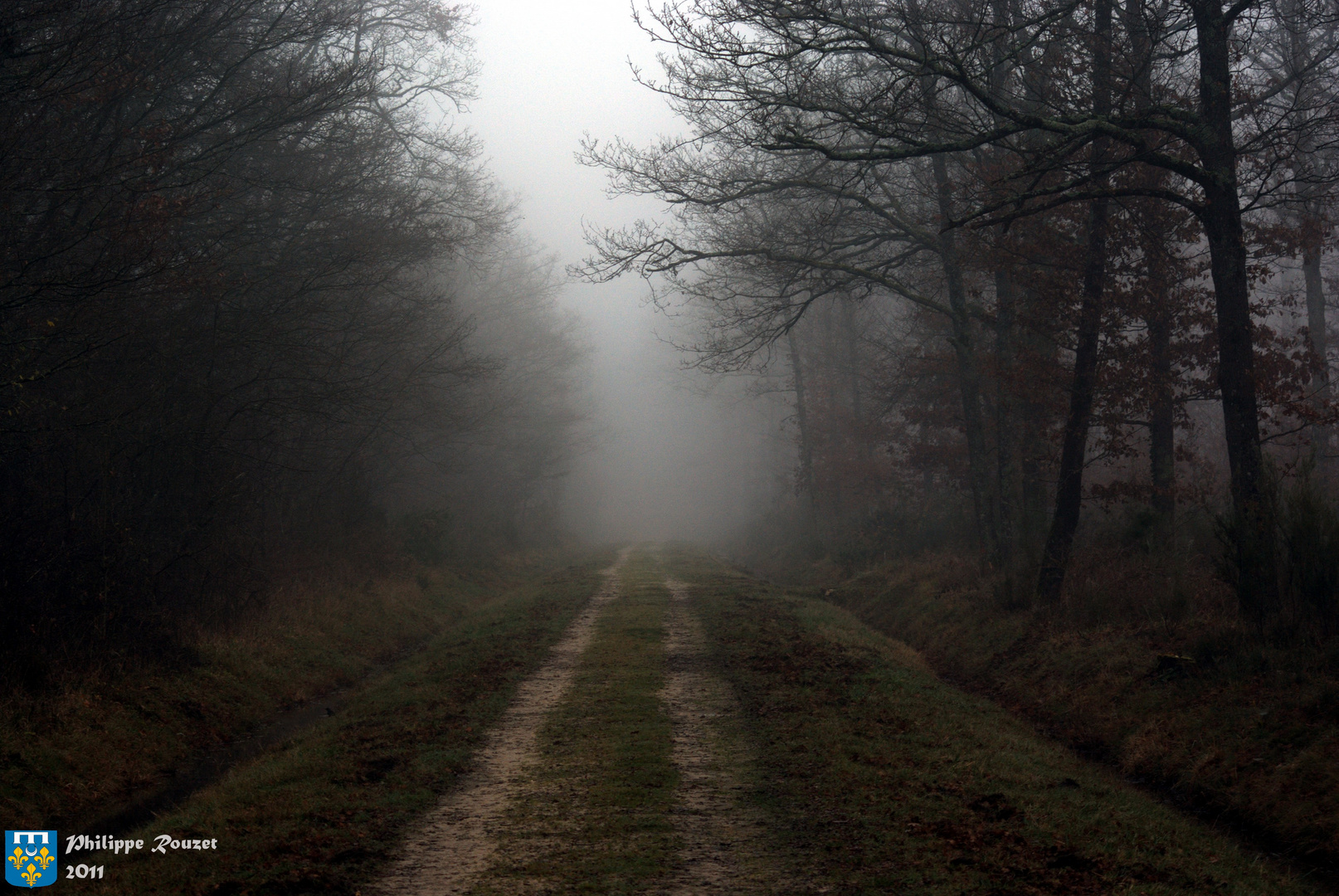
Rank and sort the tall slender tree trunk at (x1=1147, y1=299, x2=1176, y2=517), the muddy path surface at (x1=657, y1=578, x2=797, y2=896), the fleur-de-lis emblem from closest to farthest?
the muddy path surface at (x1=657, y1=578, x2=797, y2=896), the fleur-de-lis emblem, the tall slender tree trunk at (x1=1147, y1=299, x2=1176, y2=517)

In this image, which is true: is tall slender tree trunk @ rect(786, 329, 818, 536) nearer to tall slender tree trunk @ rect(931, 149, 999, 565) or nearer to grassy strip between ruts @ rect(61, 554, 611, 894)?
tall slender tree trunk @ rect(931, 149, 999, 565)

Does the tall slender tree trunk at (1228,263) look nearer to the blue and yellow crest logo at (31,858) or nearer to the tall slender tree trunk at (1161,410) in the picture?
the tall slender tree trunk at (1161,410)

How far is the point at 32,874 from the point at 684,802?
407cm

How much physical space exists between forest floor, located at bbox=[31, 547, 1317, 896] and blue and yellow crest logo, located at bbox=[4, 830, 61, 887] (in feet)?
0.95

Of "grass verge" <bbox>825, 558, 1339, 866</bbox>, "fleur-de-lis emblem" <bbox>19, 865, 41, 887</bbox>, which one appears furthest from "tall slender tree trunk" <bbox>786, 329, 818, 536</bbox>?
"fleur-de-lis emblem" <bbox>19, 865, 41, 887</bbox>

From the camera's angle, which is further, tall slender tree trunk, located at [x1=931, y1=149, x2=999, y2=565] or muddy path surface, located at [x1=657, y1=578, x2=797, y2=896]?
tall slender tree trunk, located at [x1=931, y1=149, x2=999, y2=565]

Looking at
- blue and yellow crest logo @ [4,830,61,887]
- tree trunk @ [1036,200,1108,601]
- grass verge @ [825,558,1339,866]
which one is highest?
tree trunk @ [1036,200,1108,601]

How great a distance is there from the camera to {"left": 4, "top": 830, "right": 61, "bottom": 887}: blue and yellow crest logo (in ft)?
17.6

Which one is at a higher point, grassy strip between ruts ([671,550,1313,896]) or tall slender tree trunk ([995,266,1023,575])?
tall slender tree trunk ([995,266,1023,575])

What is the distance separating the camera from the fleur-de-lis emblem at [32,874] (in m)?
5.31

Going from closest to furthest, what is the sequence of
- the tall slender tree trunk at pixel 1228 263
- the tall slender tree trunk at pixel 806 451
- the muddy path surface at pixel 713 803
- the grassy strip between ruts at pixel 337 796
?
the muddy path surface at pixel 713 803 < the grassy strip between ruts at pixel 337 796 < the tall slender tree trunk at pixel 1228 263 < the tall slender tree trunk at pixel 806 451

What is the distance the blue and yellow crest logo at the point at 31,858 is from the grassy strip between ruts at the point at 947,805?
455 cm

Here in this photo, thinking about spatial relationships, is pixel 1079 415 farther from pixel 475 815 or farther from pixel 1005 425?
pixel 475 815

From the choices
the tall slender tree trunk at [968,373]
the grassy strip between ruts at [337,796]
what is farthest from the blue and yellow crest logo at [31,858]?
the tall slender tree trunk at [968,373]
